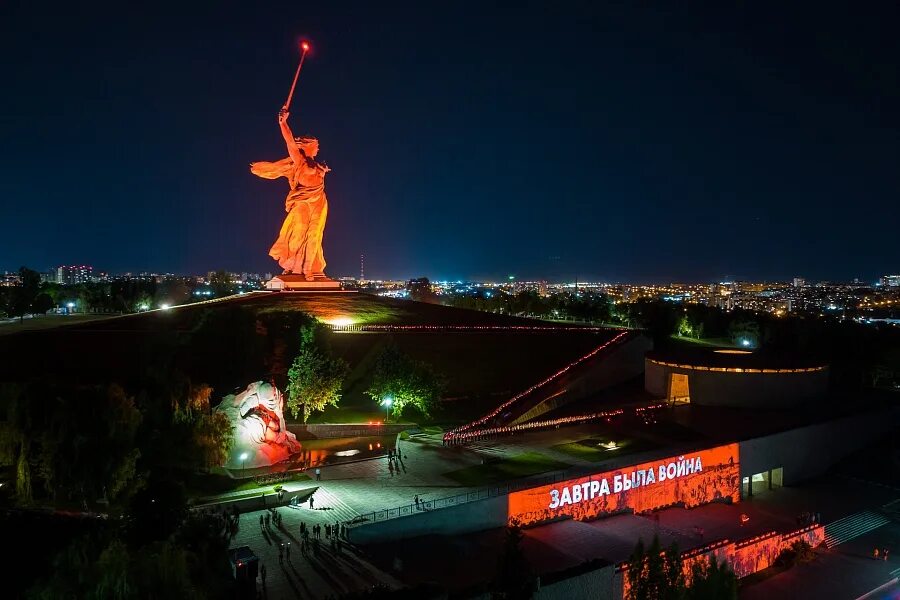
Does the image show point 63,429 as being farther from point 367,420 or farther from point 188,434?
point 367,420

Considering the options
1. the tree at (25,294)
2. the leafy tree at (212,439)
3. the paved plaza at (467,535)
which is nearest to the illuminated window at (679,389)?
the paved plaza at (467,535)

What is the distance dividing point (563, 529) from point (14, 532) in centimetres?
1440

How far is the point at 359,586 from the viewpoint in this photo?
1446 cm

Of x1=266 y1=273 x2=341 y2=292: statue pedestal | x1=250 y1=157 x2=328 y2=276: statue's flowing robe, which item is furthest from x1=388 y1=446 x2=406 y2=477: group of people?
x1=250 y1=157 x2=328 y2=276: statue's flowing robe

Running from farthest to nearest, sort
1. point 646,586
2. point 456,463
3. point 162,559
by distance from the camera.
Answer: point 456,463, point 646,586, point 162,559

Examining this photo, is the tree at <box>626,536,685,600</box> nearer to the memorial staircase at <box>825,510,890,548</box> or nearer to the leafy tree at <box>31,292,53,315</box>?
the memorial staircase at <box>825,510,890,548</box>

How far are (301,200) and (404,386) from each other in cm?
2375

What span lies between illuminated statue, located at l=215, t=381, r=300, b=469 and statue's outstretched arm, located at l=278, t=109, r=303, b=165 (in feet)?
90.7

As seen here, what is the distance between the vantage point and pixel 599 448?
2523 cm

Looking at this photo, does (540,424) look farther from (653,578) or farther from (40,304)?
(40,304)

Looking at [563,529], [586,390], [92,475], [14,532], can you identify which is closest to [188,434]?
[92,475]

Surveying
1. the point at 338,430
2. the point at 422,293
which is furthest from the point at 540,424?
the point at 422,293

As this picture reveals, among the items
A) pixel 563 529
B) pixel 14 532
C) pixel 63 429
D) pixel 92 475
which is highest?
pixel 63 429

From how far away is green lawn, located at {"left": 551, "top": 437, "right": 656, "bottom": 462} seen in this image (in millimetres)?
24281
